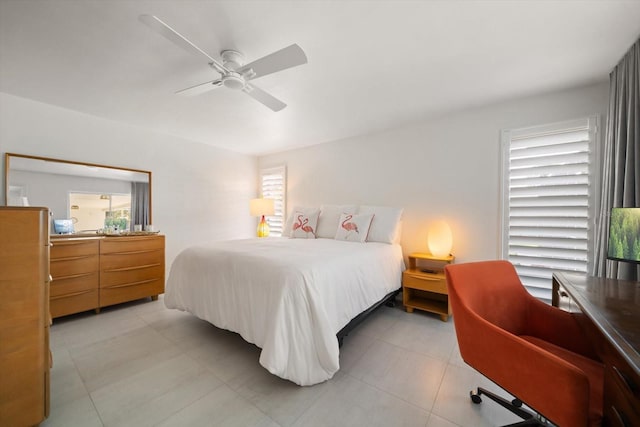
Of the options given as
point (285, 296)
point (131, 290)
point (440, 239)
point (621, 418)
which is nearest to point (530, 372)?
point (621, 418)

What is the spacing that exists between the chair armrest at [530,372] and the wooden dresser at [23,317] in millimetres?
2213

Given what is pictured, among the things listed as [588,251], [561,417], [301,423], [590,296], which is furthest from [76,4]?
[588,251]

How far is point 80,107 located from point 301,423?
3.89m

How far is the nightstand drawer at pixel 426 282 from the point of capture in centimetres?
259

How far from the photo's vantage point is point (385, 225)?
3.11 metres

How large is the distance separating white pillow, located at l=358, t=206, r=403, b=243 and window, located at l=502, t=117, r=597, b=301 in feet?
3.76

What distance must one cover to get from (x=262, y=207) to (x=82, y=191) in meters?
2.44

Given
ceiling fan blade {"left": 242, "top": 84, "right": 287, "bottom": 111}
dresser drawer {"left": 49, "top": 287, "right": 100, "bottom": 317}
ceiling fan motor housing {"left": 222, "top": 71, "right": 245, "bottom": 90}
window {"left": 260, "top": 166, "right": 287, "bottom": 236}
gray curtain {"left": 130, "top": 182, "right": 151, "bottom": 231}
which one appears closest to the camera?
ceiling fan motor housing {"left": 222, "top": 71, "right": 245, "bottom": 90}

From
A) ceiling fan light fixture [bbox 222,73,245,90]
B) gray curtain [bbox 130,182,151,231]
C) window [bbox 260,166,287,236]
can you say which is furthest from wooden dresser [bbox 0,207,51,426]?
window [bbox 260,166,287,236]

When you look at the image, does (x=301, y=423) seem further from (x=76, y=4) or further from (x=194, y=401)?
(x=76, y=4)

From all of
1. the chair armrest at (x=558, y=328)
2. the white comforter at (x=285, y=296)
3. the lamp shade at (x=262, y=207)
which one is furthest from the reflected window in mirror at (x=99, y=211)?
the chair armrest at (x=558, y=328)

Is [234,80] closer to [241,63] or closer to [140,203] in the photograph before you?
[241,63]

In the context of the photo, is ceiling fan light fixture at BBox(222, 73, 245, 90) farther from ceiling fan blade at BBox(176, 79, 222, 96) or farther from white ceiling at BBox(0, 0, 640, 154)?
white ceiling at BBox(0, 0, 640, 154)

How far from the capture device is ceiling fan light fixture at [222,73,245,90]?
5.91 feet
